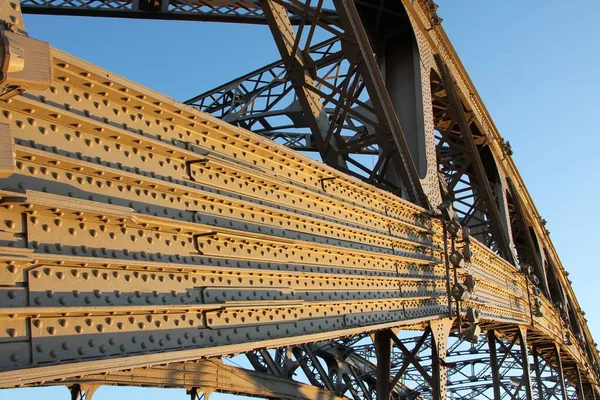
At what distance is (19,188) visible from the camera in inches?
207

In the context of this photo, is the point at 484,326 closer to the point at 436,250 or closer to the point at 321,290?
the point at 436,250

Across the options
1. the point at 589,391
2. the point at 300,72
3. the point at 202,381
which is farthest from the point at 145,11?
the point at 589,391

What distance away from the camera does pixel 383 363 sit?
1251cm

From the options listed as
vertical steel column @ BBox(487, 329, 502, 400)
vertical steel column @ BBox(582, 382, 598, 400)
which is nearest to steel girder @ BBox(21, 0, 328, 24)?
vertical steel column @ BBox(487, 329, 502, 400)

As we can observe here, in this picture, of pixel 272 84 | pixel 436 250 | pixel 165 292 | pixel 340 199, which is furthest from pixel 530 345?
pixel 165 292

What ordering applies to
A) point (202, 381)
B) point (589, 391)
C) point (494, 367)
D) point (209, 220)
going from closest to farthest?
point (209, 220)
point (202, 381)
point (494, 367)
point (589, 391)

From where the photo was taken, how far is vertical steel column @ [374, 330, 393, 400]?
489 inches

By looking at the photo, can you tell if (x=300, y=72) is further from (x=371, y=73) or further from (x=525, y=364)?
(x=525, y=364)

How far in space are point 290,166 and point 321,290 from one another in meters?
1.41

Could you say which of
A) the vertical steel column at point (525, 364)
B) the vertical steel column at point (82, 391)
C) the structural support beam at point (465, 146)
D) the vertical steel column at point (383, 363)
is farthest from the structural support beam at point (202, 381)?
the structural support beam at point (465, 146)

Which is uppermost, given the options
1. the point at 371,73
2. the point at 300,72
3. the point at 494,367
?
the point at 300,72

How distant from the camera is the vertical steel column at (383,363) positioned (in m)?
12.4

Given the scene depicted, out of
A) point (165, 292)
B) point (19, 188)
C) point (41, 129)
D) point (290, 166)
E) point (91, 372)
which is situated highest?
point (290, 166)

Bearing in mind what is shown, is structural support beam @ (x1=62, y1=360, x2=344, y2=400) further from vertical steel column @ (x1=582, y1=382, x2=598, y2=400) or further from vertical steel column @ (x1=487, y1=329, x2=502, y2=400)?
vertical steel column @ (x1=582, y1=382, x2=598, y2=400)
